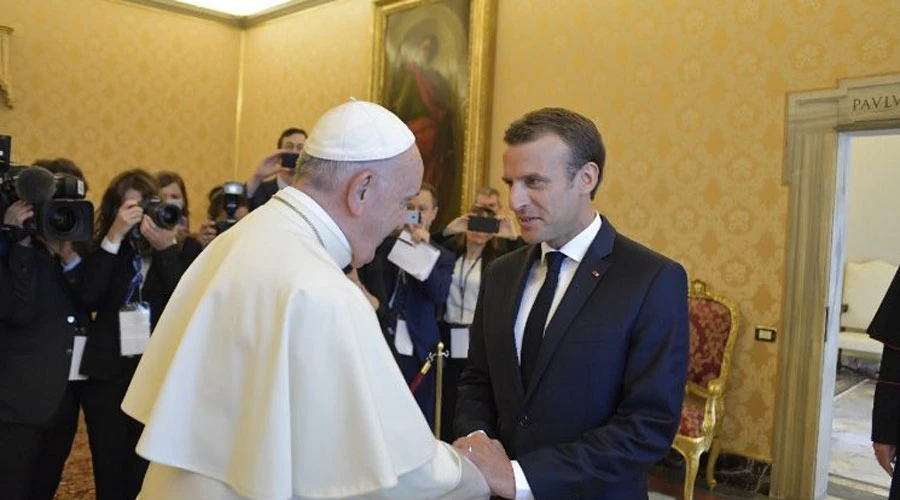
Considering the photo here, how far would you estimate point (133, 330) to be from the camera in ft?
10.5

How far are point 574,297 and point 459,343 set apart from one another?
2.58m

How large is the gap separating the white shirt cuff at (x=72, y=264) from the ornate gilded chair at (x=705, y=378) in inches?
136

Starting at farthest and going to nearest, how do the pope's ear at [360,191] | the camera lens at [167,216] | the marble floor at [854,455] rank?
the marble floor at [854,455] < the camera lens at [167,216] < the pope's ear at [360,191]

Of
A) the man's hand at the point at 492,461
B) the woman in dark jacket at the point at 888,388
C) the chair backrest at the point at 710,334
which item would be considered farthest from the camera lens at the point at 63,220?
the chair backrest at the point at 710,334

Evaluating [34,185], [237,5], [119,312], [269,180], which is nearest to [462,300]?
[269,180]

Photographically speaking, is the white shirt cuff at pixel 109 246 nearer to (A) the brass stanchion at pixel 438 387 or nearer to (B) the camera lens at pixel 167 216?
(B) the camera lens at pixel 167 216

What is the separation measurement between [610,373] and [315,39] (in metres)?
7.39

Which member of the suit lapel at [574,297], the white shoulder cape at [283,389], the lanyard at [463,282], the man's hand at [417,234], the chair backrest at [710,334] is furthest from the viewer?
the chair backrest at [710,334]

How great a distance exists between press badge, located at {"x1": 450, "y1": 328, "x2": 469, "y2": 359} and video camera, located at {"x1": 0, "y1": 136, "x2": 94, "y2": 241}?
208cm

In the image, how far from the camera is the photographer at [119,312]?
10.5ft

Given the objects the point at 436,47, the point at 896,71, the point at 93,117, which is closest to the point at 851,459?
the point at 896,71

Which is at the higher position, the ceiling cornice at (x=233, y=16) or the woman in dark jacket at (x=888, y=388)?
the ceiling cornice at (x=233, y=16)

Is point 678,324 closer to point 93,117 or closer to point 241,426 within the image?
point 241,426

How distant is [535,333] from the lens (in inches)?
72.3
